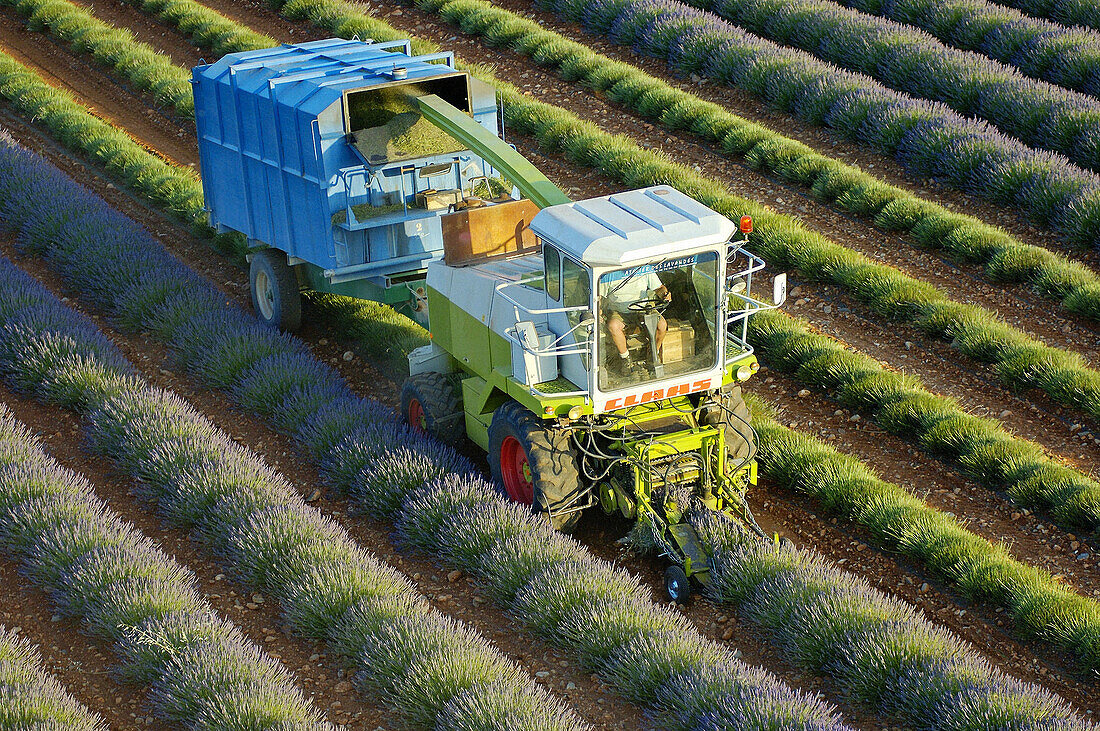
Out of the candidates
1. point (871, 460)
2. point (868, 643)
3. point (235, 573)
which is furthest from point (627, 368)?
point (235, 573)

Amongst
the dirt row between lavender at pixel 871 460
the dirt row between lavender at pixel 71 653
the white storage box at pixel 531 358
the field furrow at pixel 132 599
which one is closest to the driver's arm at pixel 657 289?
the white storage box at pixel 531 358

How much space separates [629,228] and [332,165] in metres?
3.86

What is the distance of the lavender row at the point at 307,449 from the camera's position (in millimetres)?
8062

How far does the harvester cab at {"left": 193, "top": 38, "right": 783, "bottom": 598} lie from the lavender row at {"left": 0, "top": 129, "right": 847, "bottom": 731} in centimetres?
53

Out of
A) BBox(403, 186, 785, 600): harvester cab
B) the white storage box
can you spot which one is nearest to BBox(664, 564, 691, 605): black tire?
BBox(403, 186, 785, 600): harvester cab

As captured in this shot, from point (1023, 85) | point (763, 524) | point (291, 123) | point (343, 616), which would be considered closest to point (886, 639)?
point (763, 524)

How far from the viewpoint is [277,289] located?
520 inches

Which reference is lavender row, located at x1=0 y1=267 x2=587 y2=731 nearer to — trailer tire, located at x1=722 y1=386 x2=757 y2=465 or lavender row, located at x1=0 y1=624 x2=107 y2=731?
lavender row, located at x1=0 y1=624 x2=107 y2=731

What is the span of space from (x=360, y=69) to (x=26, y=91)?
33.3 feet

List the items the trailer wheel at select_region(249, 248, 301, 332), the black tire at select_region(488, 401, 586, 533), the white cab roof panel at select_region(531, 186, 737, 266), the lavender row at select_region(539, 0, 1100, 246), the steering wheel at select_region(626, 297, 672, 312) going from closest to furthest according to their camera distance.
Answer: the white cab roof panel at select_region(531, 186, 737, 266)
the steering wheel at select_region(626, 297, 672, 312)
the black tire at select_region(488, 401, 586, 533)
the trailer wheel at select_region(249, 248, 301, 332)
the lavender row at select_region(539, 0, 1100, 246)

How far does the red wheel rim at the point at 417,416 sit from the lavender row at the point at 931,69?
32.0ft

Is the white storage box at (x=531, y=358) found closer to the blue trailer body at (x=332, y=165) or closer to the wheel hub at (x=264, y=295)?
the blue trailer body at (x=332, y=165)

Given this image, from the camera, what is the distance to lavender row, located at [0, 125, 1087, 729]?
7777mm

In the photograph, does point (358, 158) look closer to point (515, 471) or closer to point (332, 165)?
point (332, 165)
